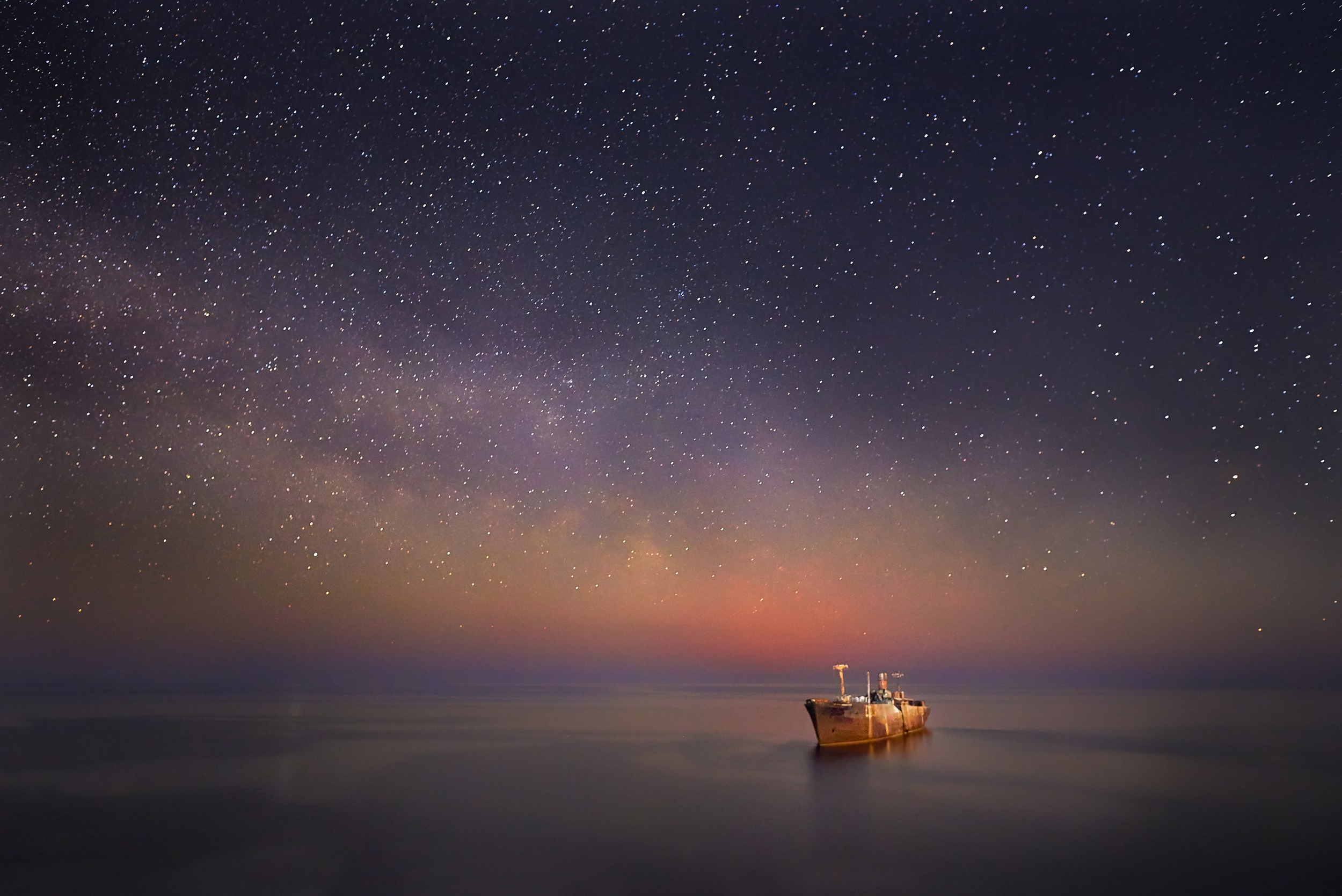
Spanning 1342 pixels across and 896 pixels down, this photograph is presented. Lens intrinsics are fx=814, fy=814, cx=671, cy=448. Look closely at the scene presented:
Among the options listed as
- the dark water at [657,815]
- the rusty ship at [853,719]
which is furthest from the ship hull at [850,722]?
the dark water at [657,815]

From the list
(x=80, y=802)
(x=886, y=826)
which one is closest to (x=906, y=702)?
(x=886, y=826)

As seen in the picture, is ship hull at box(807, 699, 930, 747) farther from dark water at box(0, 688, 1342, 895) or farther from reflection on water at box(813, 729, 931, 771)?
dark water at box(0, 688, 1342, 895)

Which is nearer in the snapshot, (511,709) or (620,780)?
(620,780)

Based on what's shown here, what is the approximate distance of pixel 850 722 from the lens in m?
72.6

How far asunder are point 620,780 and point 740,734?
41.9 meters

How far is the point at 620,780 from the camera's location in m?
51.1

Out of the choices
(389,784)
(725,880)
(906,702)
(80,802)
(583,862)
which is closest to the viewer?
(725,880)

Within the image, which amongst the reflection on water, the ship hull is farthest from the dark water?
the ship hull

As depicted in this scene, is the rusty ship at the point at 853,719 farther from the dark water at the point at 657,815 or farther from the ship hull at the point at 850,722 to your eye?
the dark water at the point at 657,815

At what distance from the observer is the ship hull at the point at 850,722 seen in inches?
2795

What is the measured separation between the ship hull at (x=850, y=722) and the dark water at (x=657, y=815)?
214 cm

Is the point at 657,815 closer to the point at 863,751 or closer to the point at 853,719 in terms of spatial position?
the point at 863,751

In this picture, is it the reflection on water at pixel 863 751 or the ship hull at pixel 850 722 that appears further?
the ship hull at pixel 850 722

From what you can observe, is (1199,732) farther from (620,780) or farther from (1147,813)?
(620,780)
